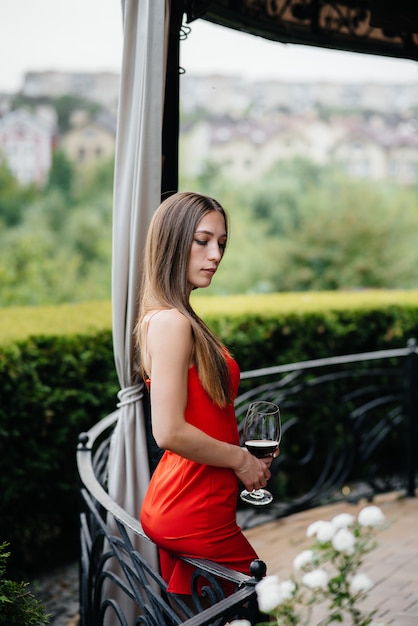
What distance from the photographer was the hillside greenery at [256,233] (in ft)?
58.8

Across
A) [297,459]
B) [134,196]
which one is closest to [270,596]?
[134,196]

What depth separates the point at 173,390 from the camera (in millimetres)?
2008

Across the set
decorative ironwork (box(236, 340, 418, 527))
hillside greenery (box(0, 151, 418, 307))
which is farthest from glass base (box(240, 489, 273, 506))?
hillside greenery (box(0, 151, 418, 307))

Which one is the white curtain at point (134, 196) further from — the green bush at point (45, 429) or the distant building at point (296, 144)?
the distant building at point (296, 144)

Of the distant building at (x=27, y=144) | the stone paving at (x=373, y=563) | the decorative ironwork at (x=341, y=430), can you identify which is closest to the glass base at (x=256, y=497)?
the stone paving at (x=373, y=563)

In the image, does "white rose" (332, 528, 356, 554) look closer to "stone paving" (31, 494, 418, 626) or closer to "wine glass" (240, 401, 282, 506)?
"wine glass" (240, 401, 282, 506)

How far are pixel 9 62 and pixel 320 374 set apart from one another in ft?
65.1

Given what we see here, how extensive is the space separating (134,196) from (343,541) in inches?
69.3

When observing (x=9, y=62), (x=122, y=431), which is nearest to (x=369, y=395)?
(x=122, y=431)

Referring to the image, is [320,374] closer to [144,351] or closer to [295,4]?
[295,4]

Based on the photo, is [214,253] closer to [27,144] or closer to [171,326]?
[171,326]

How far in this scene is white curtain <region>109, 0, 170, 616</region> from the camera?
9.30 ft

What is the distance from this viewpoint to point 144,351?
7.18 feet

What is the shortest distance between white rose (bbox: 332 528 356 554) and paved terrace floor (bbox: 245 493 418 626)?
1.67m
